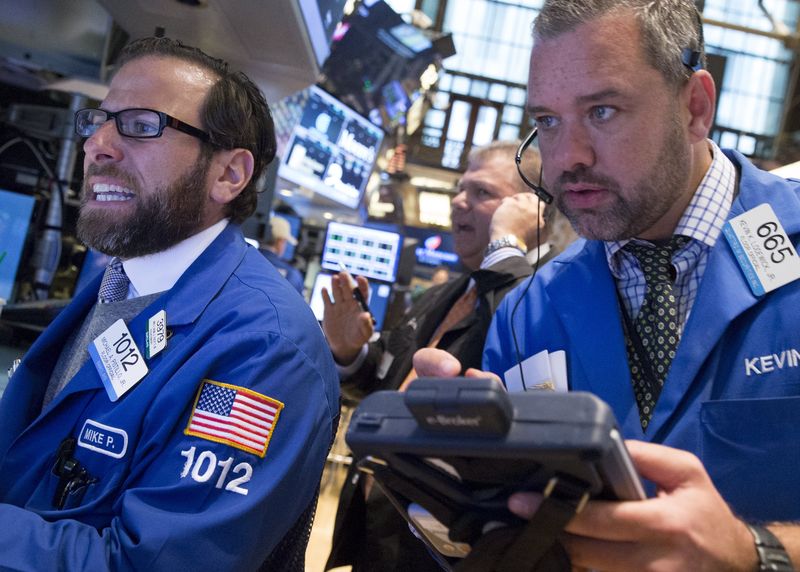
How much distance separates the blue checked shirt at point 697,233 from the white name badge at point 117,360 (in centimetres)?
92

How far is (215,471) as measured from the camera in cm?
123

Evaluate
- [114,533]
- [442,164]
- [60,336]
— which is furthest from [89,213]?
[442,164]

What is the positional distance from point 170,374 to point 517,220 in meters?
1.57

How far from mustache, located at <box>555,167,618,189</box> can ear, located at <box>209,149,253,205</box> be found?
84cm

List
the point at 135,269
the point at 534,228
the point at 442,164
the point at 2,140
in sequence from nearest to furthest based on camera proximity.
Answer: the point at 135,269
the point at 534,228
the point at 2,140
the point at 442,164

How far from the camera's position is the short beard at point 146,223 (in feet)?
5.48

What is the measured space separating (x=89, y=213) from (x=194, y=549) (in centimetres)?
86

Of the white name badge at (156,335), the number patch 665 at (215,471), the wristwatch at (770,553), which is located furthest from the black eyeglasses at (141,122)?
the wristwatch at (770,553)

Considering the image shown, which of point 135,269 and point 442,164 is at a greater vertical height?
point 442,164

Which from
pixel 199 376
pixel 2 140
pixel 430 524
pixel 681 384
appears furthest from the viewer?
pixel 2 140

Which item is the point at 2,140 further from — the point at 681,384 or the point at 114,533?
the point at 681,384

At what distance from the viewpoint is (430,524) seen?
2.72ft

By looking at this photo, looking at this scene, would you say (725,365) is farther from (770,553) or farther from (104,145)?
(104,145)

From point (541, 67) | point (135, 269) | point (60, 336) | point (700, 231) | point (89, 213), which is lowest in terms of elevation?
point (60, 336)
